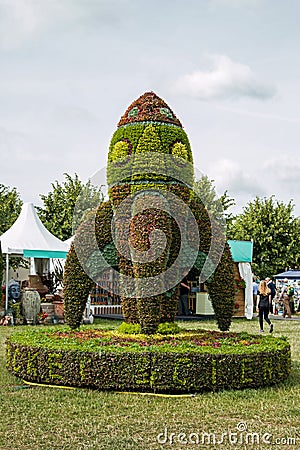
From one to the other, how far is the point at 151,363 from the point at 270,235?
31.9 metres

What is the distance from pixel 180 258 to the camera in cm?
938

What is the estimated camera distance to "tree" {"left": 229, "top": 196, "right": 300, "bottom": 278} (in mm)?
37562

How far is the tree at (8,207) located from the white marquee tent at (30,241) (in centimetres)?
1157

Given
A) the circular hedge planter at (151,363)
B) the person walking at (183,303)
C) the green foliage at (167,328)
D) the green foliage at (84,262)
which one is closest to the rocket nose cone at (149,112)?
the green foliage at (84,262)

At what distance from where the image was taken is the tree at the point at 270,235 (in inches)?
1479

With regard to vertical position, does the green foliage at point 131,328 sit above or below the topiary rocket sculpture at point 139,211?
below

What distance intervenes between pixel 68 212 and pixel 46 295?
1581 cm

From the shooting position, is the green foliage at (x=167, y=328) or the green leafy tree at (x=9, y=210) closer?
the green foliage at (x=167, y=328)

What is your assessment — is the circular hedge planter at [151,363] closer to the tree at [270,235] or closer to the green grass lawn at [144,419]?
the green grass lawn at [144,419]

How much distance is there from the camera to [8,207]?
1395 inches

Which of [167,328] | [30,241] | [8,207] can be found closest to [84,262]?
[167,328]

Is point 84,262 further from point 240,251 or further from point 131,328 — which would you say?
point 240,251

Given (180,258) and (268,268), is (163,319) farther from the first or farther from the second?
(268,268)

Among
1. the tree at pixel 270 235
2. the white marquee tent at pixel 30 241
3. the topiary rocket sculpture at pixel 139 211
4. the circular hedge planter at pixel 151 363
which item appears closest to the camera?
the circular hedge planter at pixel 151 363
